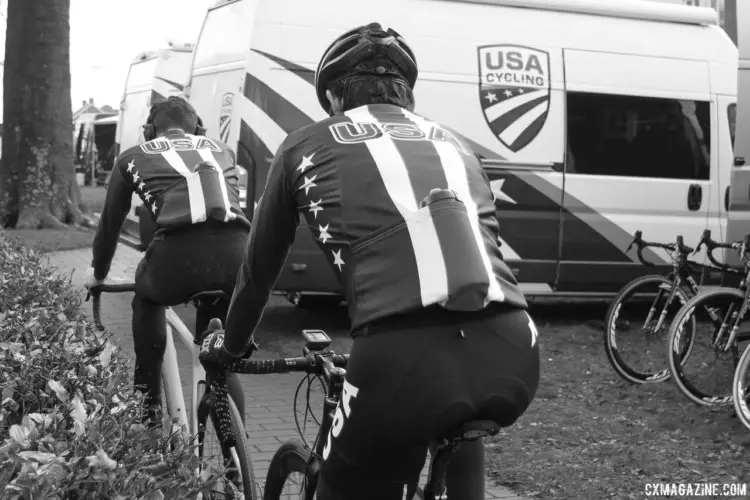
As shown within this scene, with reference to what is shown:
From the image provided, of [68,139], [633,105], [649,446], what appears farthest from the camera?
[68,139]

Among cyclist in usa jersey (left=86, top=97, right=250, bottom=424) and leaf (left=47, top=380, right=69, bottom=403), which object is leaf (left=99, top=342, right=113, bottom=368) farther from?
cyclist in usa jersey (left=86, top=97, right=250, bottom=424)

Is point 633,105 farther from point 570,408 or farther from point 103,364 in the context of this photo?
point 103,364

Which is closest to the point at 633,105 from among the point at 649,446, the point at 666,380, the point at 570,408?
the point at 666,380

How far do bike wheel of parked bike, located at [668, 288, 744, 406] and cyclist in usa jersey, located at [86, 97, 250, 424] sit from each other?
3557 mm

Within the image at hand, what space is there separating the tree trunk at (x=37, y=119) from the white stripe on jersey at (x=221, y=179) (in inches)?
551

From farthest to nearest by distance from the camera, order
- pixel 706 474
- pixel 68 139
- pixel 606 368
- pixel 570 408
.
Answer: pixel 68 139 → pixel 606 368 → pixel 570 408 → pixel 706 474

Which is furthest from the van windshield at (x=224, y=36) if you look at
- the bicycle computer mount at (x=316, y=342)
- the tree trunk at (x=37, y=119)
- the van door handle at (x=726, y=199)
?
the tree trunk at (x=37, y=119)

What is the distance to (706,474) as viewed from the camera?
549cm

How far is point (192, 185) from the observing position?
4.49 meters

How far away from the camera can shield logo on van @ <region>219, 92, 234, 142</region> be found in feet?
30.5

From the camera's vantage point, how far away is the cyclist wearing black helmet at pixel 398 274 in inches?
92.5

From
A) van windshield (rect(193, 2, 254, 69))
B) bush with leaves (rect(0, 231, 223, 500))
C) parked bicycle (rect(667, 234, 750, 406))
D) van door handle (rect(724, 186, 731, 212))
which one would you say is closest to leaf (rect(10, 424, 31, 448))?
bush with leaves (rect(0, 231, 223, 500))

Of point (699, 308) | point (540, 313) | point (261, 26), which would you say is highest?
point (261, 26)

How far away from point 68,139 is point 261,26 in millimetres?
10821
